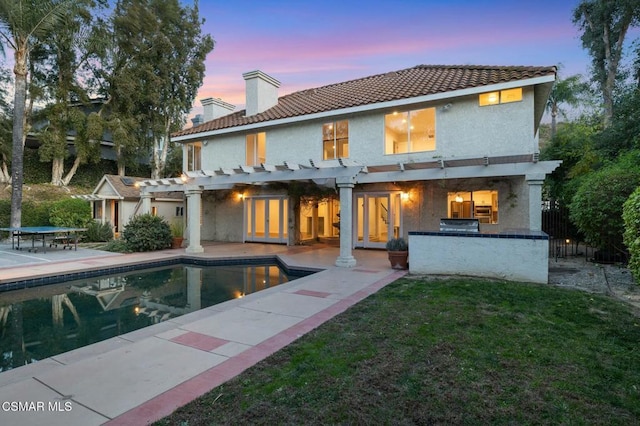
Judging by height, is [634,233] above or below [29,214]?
below

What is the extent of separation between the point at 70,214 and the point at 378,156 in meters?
15.9

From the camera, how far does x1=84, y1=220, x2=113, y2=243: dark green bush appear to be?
17297 millimetres

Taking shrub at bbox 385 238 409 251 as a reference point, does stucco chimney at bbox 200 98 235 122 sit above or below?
above

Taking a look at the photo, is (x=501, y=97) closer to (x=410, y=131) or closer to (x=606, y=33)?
(x=410, y=131)

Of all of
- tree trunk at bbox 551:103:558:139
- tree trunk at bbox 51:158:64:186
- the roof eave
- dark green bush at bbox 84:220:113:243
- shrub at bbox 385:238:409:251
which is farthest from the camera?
tree trunk at bbox 551:103:558:139

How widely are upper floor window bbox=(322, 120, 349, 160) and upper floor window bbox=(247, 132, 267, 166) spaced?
3.47 metres

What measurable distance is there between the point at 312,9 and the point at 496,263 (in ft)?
47.2

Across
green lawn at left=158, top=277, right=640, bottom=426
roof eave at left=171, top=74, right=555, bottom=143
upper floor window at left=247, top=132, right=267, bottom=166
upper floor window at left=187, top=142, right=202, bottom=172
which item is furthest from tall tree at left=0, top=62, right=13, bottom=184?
green lawn at left=158, top=277, right=640, bottom=426

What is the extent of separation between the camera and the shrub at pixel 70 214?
16906 mm

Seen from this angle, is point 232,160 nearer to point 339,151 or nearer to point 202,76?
point 339,151

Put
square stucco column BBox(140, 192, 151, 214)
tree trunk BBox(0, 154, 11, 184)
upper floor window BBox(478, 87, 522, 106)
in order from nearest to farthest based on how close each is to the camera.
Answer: upper floor window BBox(478, 87, 522, 106)
square stucco column BBox(140, 192, 151, 214)
tree trunk BBox(0, 154, 11, 184)

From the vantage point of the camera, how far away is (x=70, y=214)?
17047 mm

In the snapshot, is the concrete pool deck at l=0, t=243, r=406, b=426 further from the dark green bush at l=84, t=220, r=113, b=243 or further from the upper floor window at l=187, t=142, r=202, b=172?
the dark green bush at l=84, t=220, r=113, b=243

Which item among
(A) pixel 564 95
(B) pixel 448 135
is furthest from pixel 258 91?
(A) pixel 564 95
